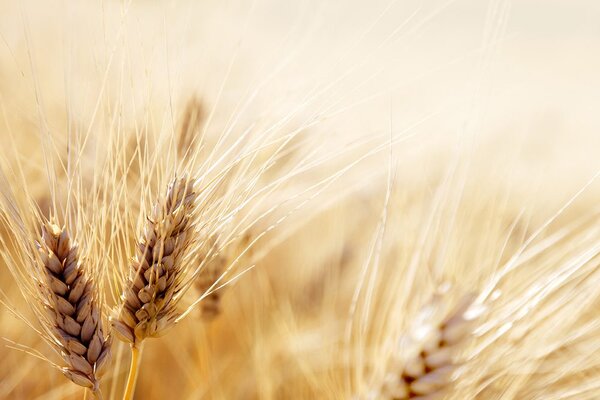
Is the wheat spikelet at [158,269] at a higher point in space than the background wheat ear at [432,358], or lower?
higher

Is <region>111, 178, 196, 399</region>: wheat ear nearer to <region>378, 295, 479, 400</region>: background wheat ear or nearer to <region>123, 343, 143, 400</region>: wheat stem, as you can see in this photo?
<region>123, 343, 143, 400</region>: wheat stem

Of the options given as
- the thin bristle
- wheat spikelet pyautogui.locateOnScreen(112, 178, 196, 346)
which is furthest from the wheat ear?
the thin bristle

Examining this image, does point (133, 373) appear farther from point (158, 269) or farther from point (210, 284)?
point (210, 284)

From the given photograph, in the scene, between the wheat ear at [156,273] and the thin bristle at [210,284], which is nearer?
the wheat ear at [156,273]

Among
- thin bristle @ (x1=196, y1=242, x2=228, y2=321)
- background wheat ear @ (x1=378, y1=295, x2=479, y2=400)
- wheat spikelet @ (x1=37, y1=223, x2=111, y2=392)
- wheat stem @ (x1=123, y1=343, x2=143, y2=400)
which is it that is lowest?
background wheat ear @ (x1=378, y1=295, x2=479, y2=400)

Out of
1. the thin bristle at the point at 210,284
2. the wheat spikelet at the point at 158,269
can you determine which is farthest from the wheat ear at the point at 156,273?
the thin bristle at the point at 210,284

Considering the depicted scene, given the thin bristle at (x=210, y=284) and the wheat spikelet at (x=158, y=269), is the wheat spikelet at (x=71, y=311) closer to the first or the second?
the wheat spikelet at (x=158, y=269)

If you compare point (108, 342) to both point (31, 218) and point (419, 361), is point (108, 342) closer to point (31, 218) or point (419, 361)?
point (31, 218)
